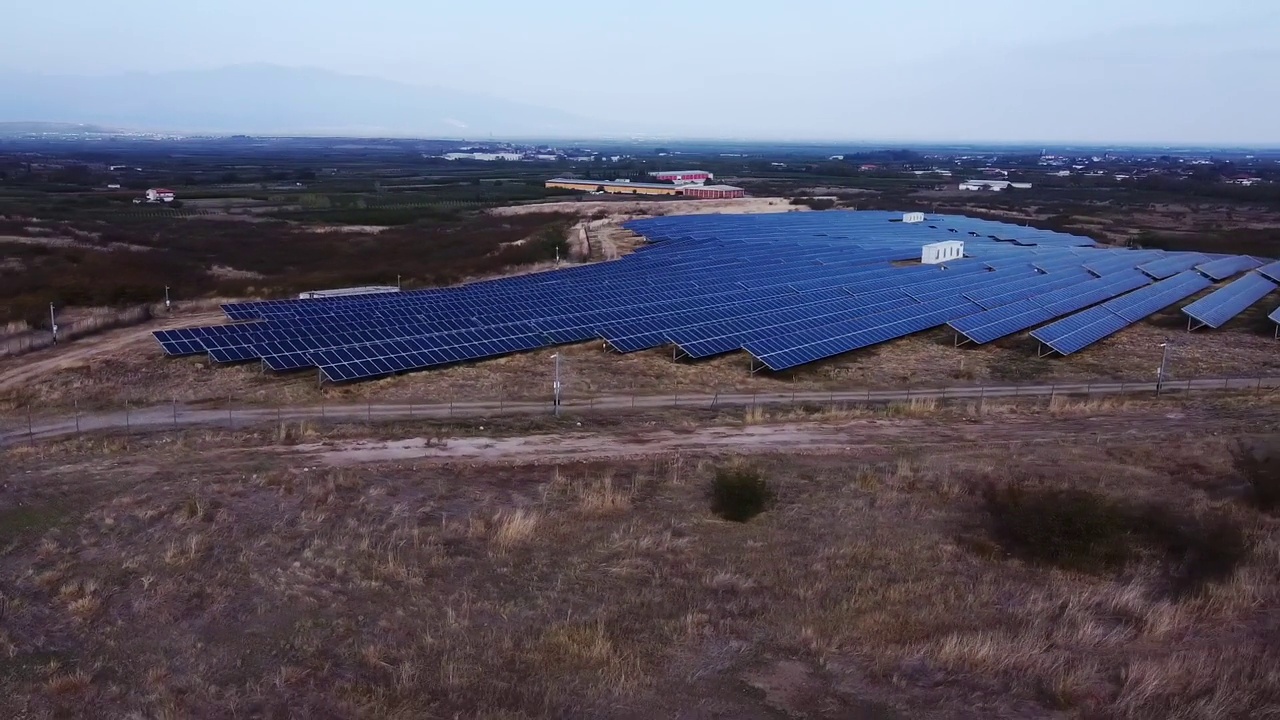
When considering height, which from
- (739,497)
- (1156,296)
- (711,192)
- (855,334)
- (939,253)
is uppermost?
(711,192)

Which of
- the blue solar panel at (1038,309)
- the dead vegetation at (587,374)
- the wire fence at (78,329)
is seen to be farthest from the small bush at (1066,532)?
the wire fence at (78,329)

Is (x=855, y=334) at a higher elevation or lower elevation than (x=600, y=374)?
higher

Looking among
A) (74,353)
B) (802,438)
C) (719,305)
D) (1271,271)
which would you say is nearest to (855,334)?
(719,305)

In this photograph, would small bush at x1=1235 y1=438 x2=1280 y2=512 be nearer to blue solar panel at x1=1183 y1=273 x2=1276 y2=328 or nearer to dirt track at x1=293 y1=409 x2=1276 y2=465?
dirt track at x1=293 y1=409 x2=1276 y2=465

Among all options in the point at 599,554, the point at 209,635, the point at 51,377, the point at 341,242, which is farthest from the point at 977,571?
the point at 341,242

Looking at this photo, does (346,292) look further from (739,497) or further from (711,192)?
(711,192)

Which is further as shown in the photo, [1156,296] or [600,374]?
[1156,296]
